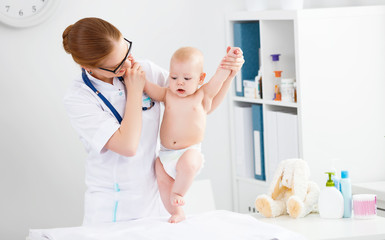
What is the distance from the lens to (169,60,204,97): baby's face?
216cm

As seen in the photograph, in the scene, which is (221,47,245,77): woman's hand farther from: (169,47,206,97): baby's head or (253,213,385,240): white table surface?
(253,213,385,240): white table surface

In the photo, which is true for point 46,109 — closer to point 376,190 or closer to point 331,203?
point 331,203

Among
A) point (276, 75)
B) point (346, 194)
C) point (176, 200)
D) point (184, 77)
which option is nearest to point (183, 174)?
point (176, 200)

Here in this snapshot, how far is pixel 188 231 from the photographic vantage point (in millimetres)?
1892

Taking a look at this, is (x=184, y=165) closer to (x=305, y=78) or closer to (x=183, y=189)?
(x=183, y=189)

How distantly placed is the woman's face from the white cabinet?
1171 mm

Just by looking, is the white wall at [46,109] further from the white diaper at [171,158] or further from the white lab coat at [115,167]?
the white diaper at [171,158]

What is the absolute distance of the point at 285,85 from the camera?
316 cm

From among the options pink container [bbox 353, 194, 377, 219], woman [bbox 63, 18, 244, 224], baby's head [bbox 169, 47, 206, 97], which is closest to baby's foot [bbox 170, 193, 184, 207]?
woman [bbox 63, 18, 244, 224]

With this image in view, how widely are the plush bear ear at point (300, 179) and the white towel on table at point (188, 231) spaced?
2.02 feet

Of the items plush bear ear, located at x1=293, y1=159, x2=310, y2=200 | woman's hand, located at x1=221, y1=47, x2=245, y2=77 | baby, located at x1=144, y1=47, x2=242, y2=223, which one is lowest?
plush bear ear, located at x1=293, y1=159, x2=310, y2=200

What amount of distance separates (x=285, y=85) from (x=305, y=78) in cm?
17

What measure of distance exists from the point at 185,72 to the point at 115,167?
1.29 feet

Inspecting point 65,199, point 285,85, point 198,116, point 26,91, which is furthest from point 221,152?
point 198,116
